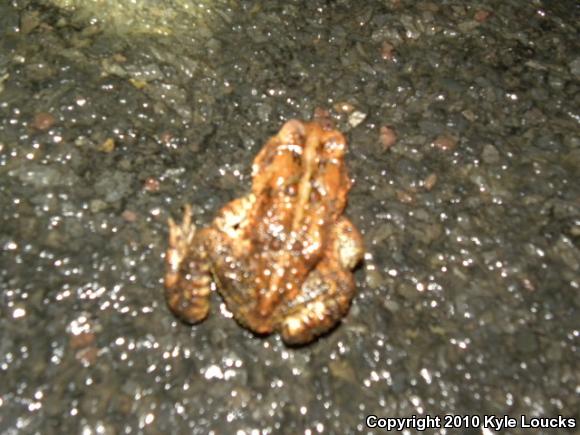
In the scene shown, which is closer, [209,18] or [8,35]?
[8,35]

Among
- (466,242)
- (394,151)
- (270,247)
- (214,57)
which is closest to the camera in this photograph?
(270,247)

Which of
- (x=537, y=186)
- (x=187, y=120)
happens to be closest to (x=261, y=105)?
(x=187, y=120)

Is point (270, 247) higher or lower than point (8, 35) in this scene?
lower

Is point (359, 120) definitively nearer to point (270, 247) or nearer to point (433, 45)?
point (433, 45)

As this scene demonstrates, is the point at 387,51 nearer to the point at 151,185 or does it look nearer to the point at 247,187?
the point at 247,187
